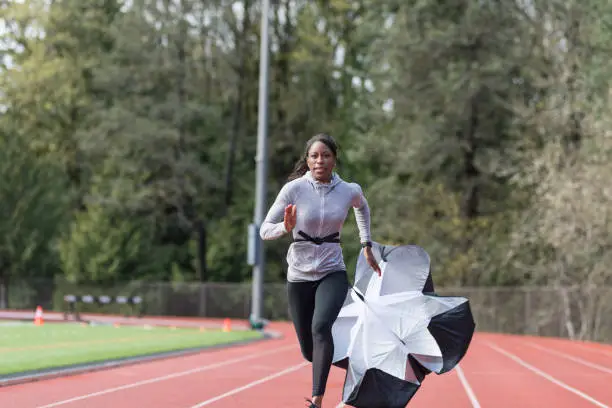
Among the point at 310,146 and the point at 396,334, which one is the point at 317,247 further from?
the point at 396,334

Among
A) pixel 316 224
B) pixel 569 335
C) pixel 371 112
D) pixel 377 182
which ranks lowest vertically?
pixel 569 335

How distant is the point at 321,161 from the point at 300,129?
42839 mm

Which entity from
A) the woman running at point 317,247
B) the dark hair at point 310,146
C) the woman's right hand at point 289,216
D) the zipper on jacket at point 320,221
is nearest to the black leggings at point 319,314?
the woman running at point 317,247

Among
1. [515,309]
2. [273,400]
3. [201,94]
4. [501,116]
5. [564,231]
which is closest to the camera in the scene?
[273,400]

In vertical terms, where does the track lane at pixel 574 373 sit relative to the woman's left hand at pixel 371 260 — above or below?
below

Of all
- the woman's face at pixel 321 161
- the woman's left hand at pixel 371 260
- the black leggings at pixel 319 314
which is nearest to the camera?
the black leggings at pixel 319 314

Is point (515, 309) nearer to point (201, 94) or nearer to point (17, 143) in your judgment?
point (201, 94)

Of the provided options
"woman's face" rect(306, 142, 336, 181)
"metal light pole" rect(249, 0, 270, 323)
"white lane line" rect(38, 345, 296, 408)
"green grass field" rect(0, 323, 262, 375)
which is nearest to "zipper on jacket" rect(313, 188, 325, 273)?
"woman's face" rect(306, 142, 336, 181)

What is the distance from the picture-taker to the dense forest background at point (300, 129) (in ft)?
121

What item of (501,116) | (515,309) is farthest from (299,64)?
(515,309)

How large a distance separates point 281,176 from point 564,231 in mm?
20965

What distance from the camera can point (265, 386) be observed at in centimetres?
1331

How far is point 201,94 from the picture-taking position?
50375 mm

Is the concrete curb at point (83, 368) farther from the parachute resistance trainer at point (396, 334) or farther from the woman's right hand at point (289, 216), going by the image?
the woman's right hand at point (289, 216)
